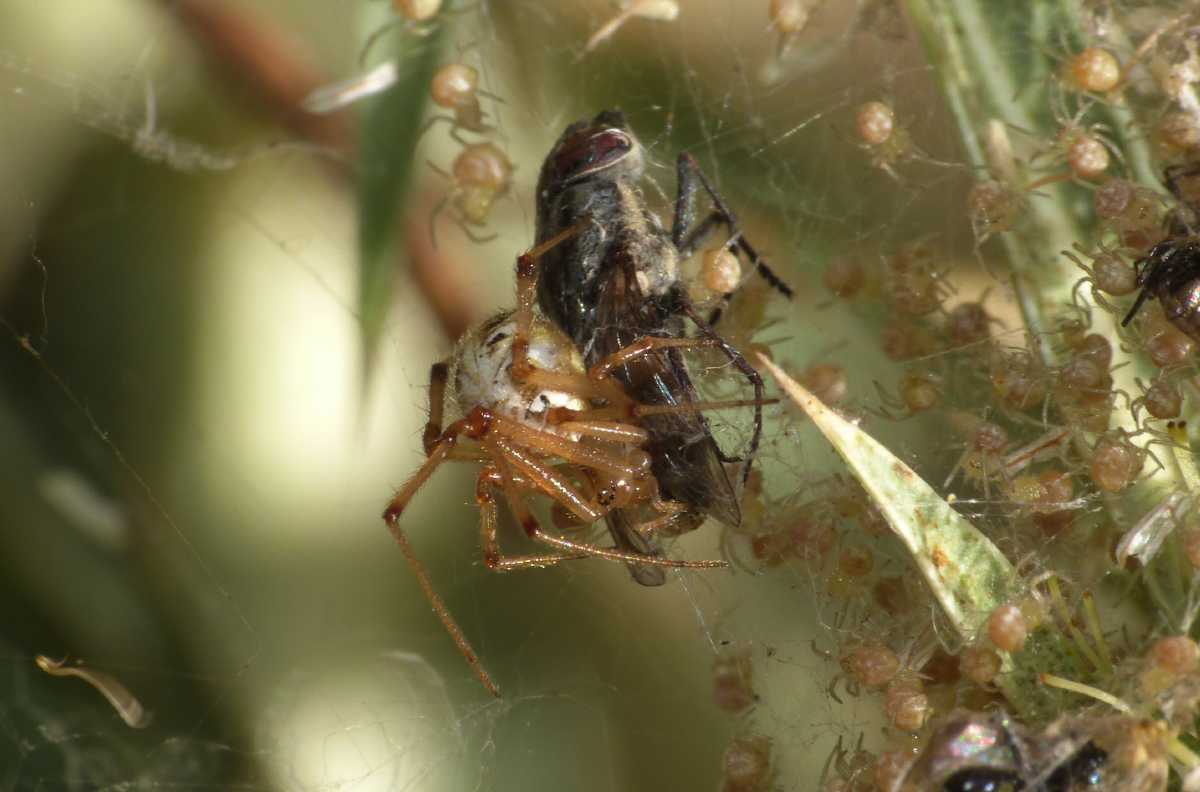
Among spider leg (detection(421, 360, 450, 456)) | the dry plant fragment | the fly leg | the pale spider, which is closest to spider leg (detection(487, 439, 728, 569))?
the pale spider

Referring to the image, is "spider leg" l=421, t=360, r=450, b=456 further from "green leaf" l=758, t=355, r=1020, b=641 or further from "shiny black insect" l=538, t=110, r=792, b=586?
"green leaf" l=758, t=355, r=1020, b=641

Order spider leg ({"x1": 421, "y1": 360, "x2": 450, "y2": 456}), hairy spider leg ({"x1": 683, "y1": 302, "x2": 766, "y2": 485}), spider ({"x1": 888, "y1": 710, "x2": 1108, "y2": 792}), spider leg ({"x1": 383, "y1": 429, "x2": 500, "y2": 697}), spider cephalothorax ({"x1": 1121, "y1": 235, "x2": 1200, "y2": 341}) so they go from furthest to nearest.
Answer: spider leg ({"x1": 421, "y1": 360, "x2": 450, "y2": 456}) < spider leg ({"x1": 383, "y1": 429, "x2": 500, "y2": 697}) < hairy spider leg ({"x1": 683, "y1": 302, "x2": 766, "y2": 485}) < spider cephalothorax ({"x1": 1121, "y1": 235, "x2": 1200, "y2": 341}) < spider ({"x1": 888, "y1": 710, "x2": 1108, "y2": 792})

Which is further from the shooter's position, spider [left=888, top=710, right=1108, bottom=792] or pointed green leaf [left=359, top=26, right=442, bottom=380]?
pointed green leaf [left=359, top=26, right=442, bottom=380]

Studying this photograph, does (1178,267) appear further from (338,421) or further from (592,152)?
(338,421)

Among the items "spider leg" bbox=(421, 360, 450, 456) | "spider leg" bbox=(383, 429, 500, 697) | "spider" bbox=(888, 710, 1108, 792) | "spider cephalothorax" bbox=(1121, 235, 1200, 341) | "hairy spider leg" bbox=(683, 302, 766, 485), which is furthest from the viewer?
"spider leg" bbox=(421, 360, 450, 456)

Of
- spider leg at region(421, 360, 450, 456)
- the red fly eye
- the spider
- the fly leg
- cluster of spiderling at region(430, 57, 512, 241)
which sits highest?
cluster of spiderling at region(430, 57, 512, 241)

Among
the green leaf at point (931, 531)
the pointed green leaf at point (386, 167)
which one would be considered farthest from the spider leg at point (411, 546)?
the green leaf at point (931, 531)

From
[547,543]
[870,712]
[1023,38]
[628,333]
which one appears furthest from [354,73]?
[870,712]

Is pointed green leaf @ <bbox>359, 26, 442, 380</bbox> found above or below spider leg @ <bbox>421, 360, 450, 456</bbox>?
above
